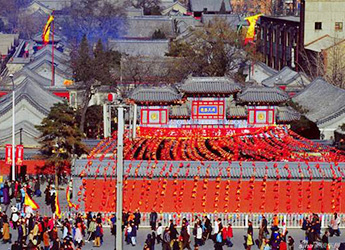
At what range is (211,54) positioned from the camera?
8094 centimetres

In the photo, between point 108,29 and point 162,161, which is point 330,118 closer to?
point 162,161

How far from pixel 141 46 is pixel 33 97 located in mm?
31773

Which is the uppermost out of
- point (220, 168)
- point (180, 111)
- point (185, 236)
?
point (180, 111)

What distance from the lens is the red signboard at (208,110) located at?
57469 mm

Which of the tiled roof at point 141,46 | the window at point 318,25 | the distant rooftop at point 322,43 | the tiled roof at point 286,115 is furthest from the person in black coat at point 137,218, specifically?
the window at point 318,25

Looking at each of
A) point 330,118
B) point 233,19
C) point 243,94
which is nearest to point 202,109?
point 243,94

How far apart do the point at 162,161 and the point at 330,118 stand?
20.4 meters

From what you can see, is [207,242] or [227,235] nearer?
[227,235]

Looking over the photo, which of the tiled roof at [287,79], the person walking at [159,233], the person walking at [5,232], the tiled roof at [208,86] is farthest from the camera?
the tiled roof at [287,79]

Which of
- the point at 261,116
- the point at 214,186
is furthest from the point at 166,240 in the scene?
the point at 261,116

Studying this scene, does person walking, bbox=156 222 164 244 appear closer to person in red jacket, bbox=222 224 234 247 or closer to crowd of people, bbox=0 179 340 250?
crowd of people, bbox=0 179 340 250

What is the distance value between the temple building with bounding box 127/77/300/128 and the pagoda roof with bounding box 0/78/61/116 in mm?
7084

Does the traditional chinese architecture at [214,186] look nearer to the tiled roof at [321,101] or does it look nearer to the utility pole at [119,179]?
the utility pole at [119,179]

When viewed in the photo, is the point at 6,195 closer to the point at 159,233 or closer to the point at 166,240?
the point at 159,233
